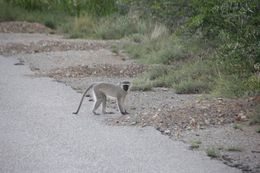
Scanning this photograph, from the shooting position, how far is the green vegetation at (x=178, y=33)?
11648 mm

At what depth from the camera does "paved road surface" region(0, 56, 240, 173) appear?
9.24 m

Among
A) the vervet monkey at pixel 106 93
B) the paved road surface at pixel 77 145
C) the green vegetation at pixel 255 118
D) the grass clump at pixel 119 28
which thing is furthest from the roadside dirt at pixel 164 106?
the grass clump at pixel 119 28

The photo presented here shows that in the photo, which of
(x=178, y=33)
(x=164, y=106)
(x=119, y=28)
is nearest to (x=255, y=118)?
(x=164, y=106)

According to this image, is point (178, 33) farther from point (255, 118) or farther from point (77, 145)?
point (77, 145)

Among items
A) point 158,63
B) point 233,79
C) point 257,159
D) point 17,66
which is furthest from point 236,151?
point 17,66

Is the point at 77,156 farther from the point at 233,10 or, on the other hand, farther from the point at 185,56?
the point at 185,56

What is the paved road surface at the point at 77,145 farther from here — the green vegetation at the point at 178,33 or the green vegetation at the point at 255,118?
the green vegetation at the point at 178,33

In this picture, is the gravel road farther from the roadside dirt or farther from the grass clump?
the grass clump

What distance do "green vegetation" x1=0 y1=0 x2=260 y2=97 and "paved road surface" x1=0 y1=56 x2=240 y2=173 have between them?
2270 millimetres

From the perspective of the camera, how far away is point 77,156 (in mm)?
9875

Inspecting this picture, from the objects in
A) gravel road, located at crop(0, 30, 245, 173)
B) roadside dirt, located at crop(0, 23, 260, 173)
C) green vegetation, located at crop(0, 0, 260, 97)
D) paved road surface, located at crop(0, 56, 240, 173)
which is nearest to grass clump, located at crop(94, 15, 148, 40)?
green vegetation, located at crop(0, 0, 260, 97)

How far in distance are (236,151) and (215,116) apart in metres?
2.22

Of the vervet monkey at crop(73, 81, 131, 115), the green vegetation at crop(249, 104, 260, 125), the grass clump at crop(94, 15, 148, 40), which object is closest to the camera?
the green vegetation at crop(249, 104, 260, 125)

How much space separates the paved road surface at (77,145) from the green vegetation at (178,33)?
7.45ft
